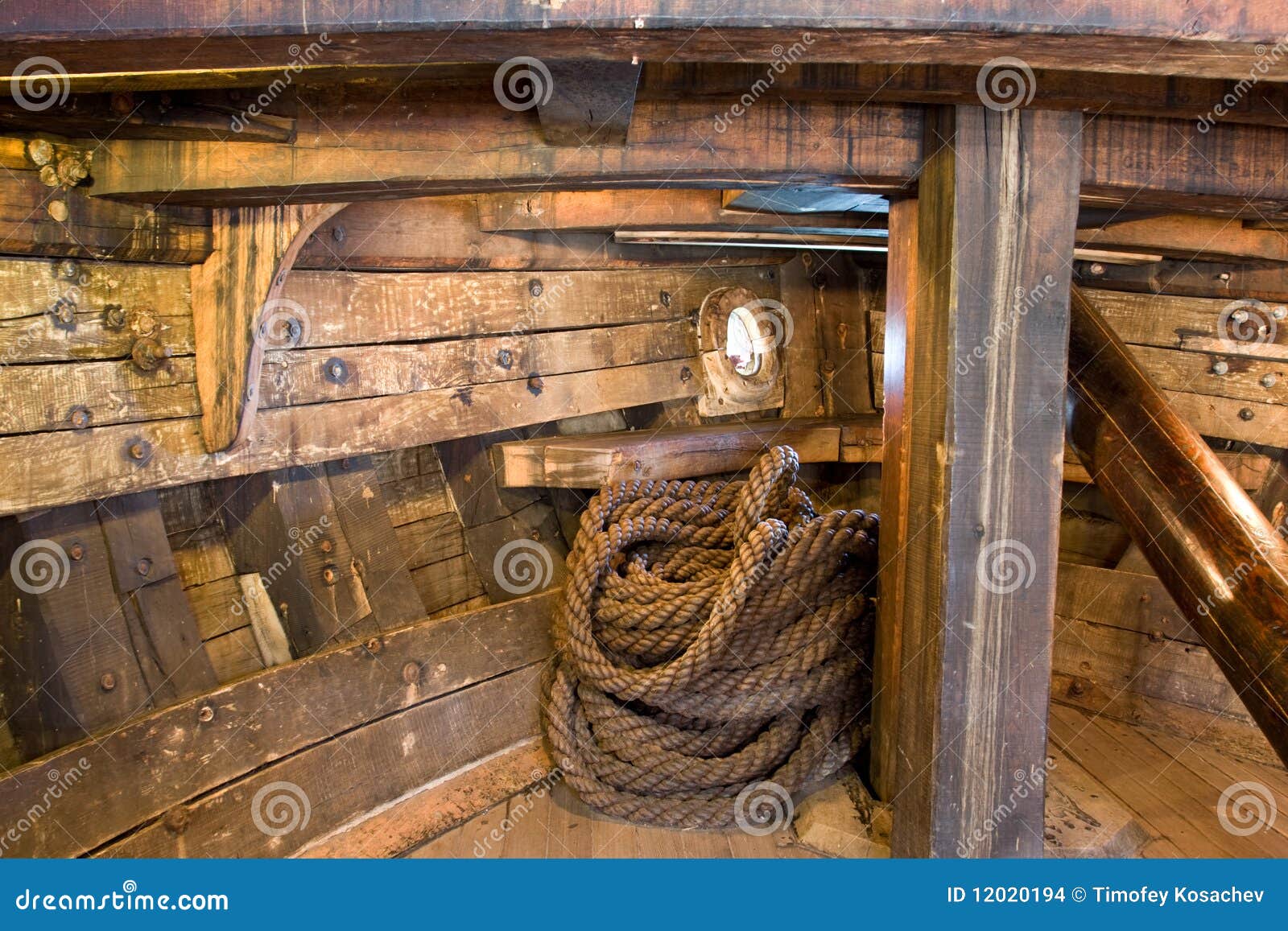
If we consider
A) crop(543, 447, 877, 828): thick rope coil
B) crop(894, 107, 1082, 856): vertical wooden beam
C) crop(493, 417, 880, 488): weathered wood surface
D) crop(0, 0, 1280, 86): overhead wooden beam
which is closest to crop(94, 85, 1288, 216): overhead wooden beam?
crop(894, 107, 1082, 856): vertical wooden beam

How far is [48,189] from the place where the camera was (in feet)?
6.14

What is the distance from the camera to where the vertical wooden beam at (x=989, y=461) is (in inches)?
74.5

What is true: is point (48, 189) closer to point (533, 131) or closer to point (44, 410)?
point (44, 410)

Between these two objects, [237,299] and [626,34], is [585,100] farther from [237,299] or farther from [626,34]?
[237,299]

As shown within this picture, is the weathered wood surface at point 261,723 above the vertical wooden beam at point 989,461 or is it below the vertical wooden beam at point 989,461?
below

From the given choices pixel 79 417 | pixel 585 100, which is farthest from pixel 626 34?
pixel 79 417

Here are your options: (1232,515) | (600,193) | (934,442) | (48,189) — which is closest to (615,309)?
(600,193)

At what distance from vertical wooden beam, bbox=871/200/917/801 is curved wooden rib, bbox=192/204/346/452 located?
1232 millimetres

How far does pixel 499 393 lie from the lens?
2816 mm

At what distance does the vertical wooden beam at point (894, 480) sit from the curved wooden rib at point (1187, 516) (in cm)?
56

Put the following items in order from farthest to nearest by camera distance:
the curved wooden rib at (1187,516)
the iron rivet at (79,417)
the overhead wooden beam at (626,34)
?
the iron rivet at (79,417)
the curved wooden rib at (1187,516)
the overhead wooden beam at (626,34)

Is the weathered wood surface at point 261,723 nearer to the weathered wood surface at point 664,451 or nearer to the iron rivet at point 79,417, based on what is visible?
the weathered wood surface at point 664,451

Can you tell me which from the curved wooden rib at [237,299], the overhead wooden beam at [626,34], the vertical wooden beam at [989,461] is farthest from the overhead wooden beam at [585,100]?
the vertical wooden beam at [989,461]

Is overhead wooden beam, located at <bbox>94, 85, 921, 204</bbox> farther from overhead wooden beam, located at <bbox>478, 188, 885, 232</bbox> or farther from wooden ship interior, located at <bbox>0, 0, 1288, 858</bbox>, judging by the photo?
overhead wooden beam, located at <bbox>478, 188, 885, 232</bbox>
